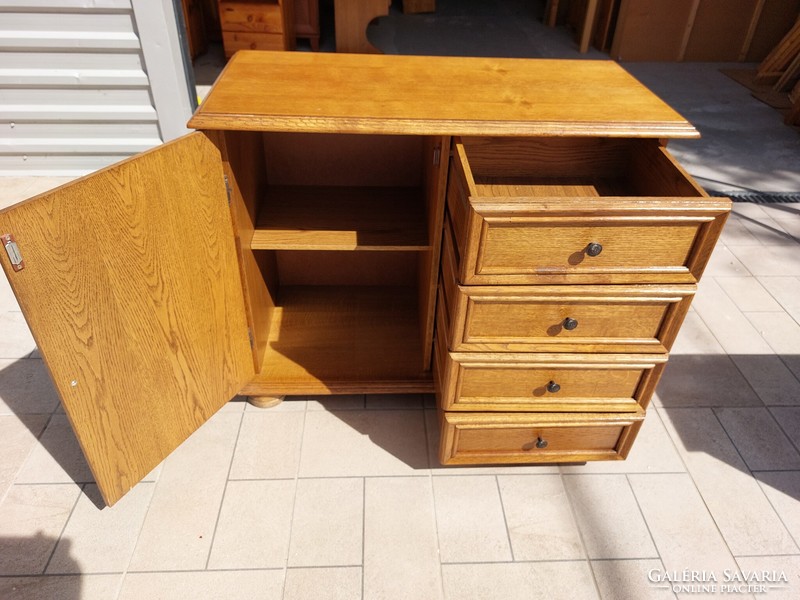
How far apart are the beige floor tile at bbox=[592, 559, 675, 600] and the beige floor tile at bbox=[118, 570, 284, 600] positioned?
0.94m

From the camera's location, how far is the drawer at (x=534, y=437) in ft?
5.65

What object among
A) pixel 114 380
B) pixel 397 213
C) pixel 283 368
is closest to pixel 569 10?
pixel 397 213

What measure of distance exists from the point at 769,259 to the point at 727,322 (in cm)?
72

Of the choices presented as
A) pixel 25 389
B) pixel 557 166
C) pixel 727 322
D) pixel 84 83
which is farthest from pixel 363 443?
pixel 84 83

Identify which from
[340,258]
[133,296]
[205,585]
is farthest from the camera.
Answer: [340,258]

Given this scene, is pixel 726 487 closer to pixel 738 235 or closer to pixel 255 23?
pixel 738 235

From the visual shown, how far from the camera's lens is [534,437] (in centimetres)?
179

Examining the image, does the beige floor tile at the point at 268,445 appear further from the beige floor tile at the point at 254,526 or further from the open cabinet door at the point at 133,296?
the open cabinet door at the point at 133,296

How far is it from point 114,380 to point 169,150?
0.64 metres

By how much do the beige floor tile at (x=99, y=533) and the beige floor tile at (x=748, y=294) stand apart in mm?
2748

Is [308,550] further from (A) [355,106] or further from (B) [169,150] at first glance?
(A) [355,106]

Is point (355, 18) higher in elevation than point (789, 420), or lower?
higher

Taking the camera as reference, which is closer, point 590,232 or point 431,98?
point 590,232

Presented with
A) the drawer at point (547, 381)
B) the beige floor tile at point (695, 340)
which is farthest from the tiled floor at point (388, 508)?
the drawer at point (547, 381)
